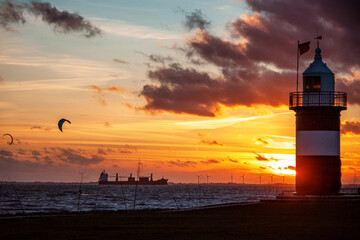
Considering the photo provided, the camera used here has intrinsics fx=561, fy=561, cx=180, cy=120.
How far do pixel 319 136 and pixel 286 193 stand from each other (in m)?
Answer: 4.91

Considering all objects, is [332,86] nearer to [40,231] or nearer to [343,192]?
[343,192]

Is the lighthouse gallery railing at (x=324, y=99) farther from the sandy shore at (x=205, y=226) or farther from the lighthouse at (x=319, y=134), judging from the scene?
the sandy shore at (x=205, y=226)

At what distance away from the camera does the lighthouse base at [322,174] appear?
39.3 meters

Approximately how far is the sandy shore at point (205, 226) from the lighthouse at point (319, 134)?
8750 millimetres

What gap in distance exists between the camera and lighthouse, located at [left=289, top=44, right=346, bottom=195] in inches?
1548

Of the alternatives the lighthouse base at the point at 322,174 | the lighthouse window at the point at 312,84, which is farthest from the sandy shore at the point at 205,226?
the lighthouse window at the point at 312,84

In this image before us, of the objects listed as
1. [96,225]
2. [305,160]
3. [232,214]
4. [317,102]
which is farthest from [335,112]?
[96,225]

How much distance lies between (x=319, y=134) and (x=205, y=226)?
60.1ft

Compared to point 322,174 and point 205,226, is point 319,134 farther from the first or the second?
point 205,226

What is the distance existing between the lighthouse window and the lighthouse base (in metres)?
4.81

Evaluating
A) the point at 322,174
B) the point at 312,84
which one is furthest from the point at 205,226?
the point at 312,84

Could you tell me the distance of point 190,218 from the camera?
27766 millimetres

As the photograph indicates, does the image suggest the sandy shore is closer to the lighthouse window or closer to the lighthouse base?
the lighthouse base

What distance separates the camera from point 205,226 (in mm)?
23562
